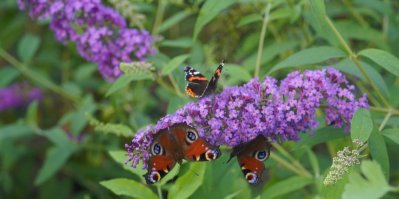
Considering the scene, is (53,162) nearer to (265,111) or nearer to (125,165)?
(125,165)

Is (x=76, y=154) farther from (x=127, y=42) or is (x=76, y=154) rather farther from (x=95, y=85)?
(x=127, y=42)

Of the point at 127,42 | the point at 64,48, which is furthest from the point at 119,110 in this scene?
the point at 64,48

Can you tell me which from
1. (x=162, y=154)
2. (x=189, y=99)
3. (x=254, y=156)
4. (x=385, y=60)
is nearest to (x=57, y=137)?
(x=189, y=99)

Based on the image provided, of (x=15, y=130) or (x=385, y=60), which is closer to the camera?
(x=385, y=60)

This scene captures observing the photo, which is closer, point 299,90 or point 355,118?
point 355,118

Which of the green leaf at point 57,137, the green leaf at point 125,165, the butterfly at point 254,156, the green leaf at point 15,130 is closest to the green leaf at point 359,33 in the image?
the butterfly at point 254,156
